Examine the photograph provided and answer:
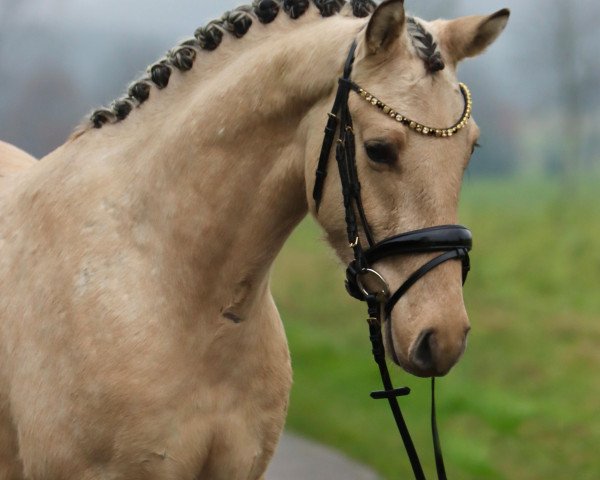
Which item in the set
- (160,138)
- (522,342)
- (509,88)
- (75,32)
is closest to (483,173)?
(509,88)

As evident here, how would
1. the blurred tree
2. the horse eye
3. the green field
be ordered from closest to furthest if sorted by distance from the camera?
the horse eye → the green field → the blurred tree

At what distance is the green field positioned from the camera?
7.32 metres

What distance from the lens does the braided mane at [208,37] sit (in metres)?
3.48

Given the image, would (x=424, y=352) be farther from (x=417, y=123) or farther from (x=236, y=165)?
(x=236, y=165)

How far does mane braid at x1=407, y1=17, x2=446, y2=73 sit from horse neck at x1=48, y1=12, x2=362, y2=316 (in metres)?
0.20

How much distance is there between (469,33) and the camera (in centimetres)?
326

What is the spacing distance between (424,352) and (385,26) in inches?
36.3

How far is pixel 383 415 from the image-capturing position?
811 cm

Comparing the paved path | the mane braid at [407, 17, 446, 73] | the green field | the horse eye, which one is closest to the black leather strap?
the horse eye

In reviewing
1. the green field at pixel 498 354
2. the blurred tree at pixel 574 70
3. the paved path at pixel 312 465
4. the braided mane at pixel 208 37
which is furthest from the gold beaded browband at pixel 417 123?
the blurred tree at pixel 574 70

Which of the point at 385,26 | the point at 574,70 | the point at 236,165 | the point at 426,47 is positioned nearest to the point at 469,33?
the point at 426,47

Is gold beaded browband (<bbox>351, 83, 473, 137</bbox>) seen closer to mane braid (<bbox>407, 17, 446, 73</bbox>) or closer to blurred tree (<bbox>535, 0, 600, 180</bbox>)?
mane braid (<bbox>407, 17, 446, 73</bbox>)

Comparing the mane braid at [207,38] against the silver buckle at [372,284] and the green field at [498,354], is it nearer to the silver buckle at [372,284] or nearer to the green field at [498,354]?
the silver buckle at [372,284]

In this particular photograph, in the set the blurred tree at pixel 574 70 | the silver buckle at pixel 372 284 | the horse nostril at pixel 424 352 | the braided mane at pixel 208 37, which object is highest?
the braided mane at pixel 208 37
